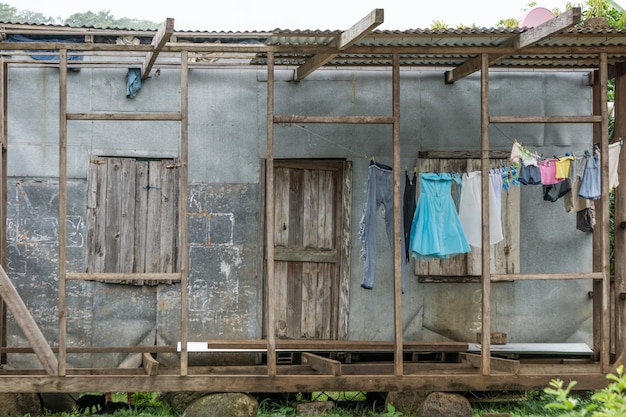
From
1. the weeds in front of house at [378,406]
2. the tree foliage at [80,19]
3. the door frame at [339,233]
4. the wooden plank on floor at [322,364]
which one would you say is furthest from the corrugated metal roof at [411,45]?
the tree foliage at [80,19]

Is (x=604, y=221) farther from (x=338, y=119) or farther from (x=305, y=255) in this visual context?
(x=305, y=255)

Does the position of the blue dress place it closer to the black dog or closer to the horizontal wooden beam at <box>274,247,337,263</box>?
the horizontal wooden beam at <box>274,247,337,263</box>

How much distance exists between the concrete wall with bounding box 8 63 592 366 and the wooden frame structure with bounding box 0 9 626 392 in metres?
0.61

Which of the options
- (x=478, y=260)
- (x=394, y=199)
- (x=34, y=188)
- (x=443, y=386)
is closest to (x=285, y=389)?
(x=443, y=386)

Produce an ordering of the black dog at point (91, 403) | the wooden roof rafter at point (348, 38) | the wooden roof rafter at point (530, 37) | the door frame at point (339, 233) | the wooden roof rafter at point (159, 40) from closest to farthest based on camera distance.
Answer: the wooden roof rafter at point (348, 38)
the wooden roof rafter at point (530, 37)
the wooden roof rafter at point (159, 40)
the black dog at point (91, 403)
the door frame at point (339, 233)

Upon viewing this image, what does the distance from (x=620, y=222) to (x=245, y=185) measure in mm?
4331

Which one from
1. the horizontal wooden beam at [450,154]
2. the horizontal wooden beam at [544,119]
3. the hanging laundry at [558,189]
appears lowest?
the hanging laundry at [558,189]

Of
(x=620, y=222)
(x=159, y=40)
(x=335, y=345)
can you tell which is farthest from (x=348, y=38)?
(x=620, y=222)

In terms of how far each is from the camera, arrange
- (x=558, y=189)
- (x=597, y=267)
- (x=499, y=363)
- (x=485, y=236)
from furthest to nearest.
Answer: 1. (x=597, y=267)
2. (x=558, y=189)
3. (x=499, y=363)
4. (x=485, y=236)

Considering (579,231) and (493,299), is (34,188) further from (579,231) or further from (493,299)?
(579,231)

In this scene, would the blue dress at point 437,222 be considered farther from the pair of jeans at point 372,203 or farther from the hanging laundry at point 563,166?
the hanging laundry at point 563,166

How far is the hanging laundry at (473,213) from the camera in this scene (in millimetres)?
10227

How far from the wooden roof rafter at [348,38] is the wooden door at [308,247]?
1.30m

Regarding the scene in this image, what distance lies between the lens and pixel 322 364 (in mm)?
9742
